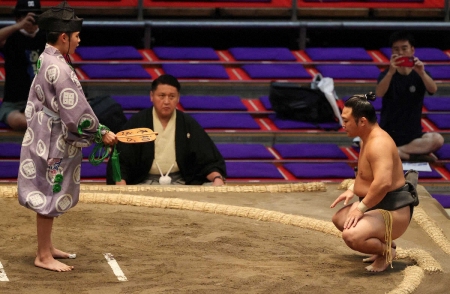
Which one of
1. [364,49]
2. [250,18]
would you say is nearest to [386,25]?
[364,49]

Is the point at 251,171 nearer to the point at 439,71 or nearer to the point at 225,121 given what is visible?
the point at 225,121

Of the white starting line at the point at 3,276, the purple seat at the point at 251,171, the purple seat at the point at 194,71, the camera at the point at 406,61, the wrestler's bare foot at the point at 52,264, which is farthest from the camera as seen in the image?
the purple seat at the point at 194,71

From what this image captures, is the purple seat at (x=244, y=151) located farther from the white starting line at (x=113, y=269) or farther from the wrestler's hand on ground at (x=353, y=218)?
the wrestler's hand on ground at (x=353, y=218)

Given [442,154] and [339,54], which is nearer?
[442,154]

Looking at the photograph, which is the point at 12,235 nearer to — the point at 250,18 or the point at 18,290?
the point at 18,290

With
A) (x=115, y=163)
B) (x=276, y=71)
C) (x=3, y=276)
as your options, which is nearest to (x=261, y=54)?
(x=276, y=71)

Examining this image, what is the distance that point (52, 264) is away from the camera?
3.58 meters

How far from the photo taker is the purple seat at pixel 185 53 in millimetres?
6164

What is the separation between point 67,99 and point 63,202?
38 centimetres

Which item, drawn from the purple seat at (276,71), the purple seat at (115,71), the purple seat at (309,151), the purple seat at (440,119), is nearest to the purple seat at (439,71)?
the purple seat at (440,119)

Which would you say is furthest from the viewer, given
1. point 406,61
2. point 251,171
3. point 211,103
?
point 211,103

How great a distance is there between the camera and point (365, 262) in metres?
3.77

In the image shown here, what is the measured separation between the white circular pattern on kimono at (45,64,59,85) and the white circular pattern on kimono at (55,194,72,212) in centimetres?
42

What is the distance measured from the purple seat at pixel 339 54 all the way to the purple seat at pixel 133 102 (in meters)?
1.16
